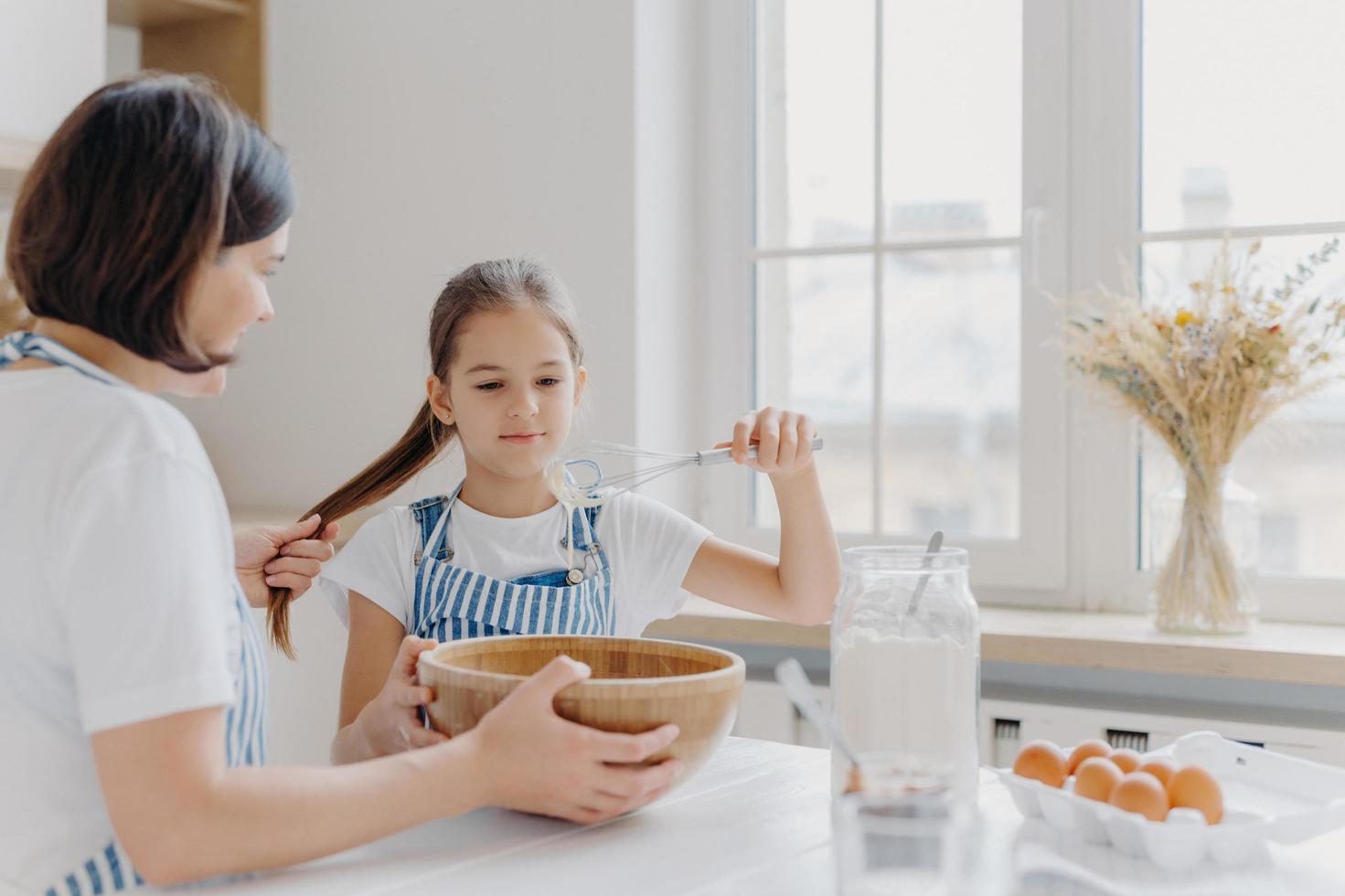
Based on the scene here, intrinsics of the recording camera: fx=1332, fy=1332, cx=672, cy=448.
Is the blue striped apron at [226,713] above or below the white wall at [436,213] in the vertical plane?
below

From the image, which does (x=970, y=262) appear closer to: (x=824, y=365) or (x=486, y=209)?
(x=824, y=365)

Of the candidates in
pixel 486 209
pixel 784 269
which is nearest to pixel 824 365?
pixel 784 269

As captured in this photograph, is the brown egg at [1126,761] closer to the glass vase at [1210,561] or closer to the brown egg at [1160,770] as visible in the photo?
the brown egg at [1160,770]

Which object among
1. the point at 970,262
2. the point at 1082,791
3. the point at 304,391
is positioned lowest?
the point at 1082,791

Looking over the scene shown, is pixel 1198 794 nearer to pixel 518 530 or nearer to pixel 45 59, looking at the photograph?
pixel 518 530

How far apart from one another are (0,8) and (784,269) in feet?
4.27

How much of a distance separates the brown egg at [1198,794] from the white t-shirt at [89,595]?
0.58m

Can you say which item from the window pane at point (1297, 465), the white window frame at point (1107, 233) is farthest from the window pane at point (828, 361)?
the window pane at point (1297, 465)

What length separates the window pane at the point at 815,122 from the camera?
2.25m

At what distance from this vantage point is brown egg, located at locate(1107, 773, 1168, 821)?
32.5 inches

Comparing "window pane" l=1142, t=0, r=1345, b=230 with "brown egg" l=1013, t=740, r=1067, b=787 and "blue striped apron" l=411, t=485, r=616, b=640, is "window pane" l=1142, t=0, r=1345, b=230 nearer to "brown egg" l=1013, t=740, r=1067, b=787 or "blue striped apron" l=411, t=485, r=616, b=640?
"blue striped apron" l=411, t=485, r=616, b=640

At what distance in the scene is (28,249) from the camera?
2.63 feet

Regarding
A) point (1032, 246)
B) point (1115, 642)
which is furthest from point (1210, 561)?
point (1032, 246)

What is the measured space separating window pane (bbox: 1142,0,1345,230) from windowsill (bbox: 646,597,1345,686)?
619mm
